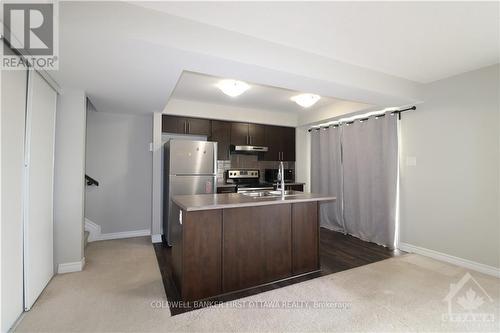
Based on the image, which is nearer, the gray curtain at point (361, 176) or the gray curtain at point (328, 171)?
the gray curtain at point (361, 176)

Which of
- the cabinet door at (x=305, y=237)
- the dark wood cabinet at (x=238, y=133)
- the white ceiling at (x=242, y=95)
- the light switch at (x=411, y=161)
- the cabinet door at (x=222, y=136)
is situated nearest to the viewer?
the cabinet door at (x=305, y=237)

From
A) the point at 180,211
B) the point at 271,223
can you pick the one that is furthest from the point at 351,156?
the point at 180,211

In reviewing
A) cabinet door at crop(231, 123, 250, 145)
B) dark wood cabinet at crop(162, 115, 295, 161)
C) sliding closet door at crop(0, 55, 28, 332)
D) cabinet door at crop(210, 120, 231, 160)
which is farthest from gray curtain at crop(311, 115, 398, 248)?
sliding closet door at crop(0, 55, 28, 332)

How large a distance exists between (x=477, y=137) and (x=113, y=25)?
3962mm

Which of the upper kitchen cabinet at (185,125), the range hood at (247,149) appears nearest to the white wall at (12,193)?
the upper kitchen cabinet at (185,125)

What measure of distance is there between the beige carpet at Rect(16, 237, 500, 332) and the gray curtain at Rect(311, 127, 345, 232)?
1847 millimetres

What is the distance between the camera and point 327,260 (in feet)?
10.4

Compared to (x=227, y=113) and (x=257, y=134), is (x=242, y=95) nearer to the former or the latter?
(x=227, y=113)

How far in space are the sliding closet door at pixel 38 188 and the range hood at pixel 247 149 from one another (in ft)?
9.21

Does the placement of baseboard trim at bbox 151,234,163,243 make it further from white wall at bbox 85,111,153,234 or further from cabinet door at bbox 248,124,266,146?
cabinet door at bbox 248,124,266,146

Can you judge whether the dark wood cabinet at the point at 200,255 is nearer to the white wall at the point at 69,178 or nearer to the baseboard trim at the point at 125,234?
the white wall at the point at 69,178

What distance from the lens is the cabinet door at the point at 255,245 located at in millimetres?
2352

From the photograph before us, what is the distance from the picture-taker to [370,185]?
13.3 feet

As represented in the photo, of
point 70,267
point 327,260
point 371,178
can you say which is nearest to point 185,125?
point 70,267
